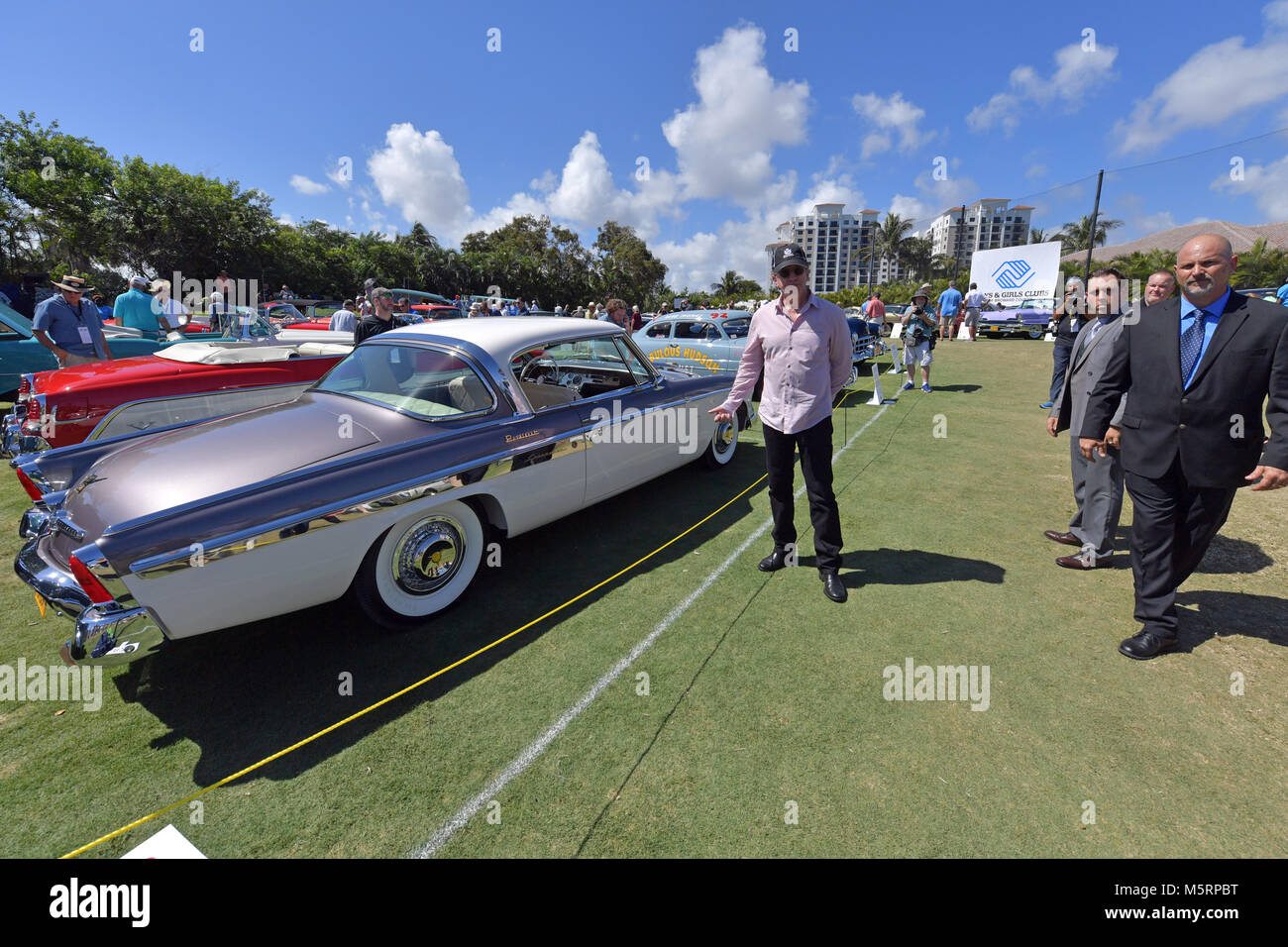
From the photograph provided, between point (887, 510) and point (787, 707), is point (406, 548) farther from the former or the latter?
point (887, 510)

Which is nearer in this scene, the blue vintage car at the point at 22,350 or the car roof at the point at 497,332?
the car roof at the point at 497,332

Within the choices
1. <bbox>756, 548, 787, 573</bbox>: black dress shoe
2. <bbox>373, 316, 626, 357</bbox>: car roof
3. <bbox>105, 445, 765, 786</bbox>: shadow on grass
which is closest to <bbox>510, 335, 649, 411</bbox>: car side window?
<bbox>373, 316, 626, 357</bbox>: car roof

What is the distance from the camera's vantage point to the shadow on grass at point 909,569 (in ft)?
11.5

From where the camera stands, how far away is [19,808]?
1.97 metres

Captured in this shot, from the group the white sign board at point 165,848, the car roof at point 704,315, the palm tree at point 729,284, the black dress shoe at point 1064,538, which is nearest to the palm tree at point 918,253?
the palm tree at point 729,284

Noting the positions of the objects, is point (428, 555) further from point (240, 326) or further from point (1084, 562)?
point (240, 326)

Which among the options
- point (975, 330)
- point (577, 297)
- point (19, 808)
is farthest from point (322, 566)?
point (577, 297)

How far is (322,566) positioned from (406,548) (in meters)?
0.47

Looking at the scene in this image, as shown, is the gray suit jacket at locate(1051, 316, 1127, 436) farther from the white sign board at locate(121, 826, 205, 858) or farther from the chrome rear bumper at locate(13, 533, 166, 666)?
the chrome rear bumper at locate(13, 533, 166, 666)

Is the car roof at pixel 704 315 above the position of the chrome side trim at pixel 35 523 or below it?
above

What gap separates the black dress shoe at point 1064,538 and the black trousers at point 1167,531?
113 centimetres

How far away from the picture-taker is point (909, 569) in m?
3.63

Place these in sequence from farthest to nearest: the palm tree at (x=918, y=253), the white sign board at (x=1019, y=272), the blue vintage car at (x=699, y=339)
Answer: the palm tree at (x=918, y=253) → the white sign board at (x=1019, y=272) → the blue vintage car at (x=699, y=339)

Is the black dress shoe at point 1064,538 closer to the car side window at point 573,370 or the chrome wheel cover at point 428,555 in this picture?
the car side window at point 573,370
